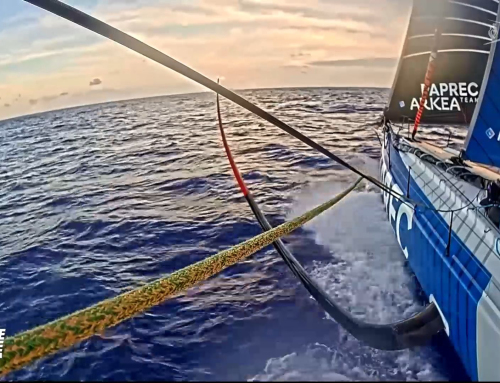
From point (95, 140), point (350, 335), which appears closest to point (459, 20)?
point (350, 335)

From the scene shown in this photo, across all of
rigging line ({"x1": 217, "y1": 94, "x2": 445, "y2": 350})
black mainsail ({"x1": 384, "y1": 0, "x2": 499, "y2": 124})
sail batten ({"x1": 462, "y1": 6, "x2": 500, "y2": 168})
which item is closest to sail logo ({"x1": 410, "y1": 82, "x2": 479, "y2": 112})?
black mainsail ({"x1": 384, "y1": 0, "x2": 499, "y2": 124})

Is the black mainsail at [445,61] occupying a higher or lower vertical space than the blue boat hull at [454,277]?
higher

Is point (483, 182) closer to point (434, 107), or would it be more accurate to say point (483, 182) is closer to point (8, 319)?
point (434, 107)

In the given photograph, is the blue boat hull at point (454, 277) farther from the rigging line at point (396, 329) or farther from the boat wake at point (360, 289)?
the boat wake at point (360, 289)

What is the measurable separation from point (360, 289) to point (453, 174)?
217 centimetres

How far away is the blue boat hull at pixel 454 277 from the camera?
3.62 m

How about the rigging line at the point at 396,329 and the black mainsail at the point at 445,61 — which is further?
the black mainsail at the point at 445,61

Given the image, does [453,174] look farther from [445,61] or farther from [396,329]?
[445,61]

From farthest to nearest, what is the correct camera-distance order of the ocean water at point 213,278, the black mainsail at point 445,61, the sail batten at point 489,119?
the black mainsail at point 445,61, the sail batten at point 489,119, the ocean water at point 213,278

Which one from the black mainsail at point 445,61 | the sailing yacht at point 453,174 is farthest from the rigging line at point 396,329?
the black mainsail at point 445,61

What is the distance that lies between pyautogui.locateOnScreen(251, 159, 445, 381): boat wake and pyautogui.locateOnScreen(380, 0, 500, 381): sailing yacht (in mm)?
362

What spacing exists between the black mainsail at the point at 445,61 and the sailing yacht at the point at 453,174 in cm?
2

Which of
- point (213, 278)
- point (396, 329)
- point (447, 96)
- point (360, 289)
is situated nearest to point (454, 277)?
point (396, 329)

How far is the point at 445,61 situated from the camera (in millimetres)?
9539
